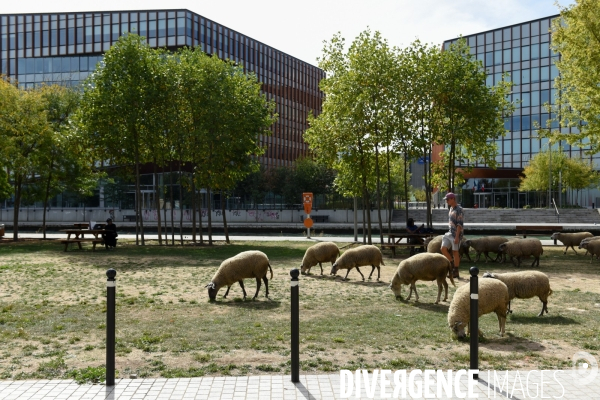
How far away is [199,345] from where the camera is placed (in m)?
9.17

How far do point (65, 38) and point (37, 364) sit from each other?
90374 mm

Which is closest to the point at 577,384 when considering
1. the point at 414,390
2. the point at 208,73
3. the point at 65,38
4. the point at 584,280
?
the point at 414,390

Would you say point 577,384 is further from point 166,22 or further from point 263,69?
point 263,69

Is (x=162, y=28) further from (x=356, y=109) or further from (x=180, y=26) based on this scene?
(x=356, y=109)

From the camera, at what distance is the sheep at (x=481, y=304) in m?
9.64

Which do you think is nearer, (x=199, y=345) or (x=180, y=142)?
(x=199, y=345)

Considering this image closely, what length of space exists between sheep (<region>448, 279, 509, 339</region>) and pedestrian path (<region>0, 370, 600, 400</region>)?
2171 millimetres

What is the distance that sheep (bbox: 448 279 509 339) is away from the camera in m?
9.64

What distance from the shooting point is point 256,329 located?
10.4 meters

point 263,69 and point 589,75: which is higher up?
point 263,69

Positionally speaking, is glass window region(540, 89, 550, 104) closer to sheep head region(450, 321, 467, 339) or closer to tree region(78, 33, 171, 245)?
tree region(78, 33, 171, 245)

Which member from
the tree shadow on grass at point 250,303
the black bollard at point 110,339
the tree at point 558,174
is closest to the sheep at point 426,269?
the tree shadow on grass at point 250,303

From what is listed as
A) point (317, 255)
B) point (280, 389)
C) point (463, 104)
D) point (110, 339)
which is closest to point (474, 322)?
point (280, 389)

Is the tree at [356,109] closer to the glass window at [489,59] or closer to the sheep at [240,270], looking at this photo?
the sheep at [240,270]
